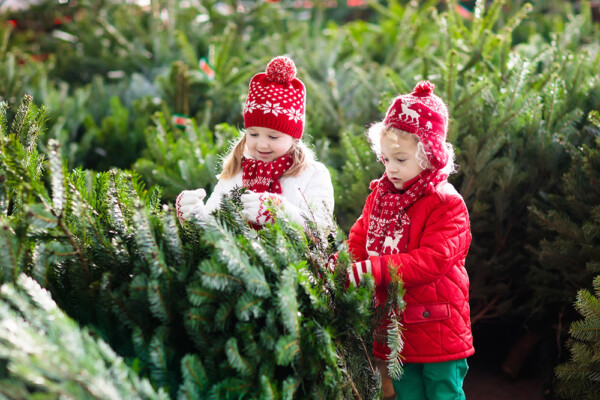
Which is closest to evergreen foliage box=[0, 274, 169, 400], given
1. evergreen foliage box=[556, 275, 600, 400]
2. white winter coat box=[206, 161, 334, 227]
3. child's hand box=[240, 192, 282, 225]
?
child's hand box=[240, 192, 282, 225]

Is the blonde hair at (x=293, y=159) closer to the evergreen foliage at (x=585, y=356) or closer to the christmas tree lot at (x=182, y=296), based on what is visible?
the christmas tree lot at (x=182, y=296)

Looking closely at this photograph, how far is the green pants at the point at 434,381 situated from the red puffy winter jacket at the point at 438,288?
3.5 inches

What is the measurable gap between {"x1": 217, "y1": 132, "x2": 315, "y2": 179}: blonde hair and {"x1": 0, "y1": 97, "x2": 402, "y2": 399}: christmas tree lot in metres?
0.60

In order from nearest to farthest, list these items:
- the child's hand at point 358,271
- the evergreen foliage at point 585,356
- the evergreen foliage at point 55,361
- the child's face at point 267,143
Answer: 1. the evergreen foliage at point 55,361
2. the child's hand at point 358,271
3. the evergreen foliage at point 585,356
4. the child's face at point 267,143

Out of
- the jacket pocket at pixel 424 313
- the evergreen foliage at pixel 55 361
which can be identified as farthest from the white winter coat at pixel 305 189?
the evergreen foliage at pixel 55 361

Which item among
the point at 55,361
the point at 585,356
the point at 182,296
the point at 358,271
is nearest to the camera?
the point at 55,361

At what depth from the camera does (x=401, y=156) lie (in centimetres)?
250

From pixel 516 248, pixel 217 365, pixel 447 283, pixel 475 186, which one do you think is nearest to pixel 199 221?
pixel 217 365

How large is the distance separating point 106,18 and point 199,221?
6.97 metres

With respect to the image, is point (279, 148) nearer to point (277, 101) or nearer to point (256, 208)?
point (277, 101)

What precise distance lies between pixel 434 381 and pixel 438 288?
0.42m

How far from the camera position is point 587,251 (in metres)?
3.21

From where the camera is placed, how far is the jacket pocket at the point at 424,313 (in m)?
2.51

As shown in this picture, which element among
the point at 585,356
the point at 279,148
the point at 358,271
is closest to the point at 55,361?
the point at 358,271
